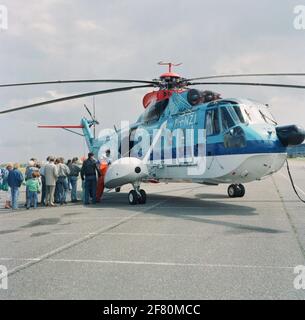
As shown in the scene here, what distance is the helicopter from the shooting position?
1051 cm

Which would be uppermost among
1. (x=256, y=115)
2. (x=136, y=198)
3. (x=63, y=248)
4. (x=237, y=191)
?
(x=256, y=115)

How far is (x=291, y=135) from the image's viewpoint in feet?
33.2

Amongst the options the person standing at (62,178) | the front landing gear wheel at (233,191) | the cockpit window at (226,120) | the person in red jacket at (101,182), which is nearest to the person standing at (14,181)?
the person standing at (62,178)

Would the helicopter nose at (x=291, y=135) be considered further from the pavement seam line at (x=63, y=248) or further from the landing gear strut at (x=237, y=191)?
the landing gear strut at (x=237, y=191)

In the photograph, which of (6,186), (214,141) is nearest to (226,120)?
(214,141)

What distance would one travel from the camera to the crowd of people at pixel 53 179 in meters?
13.5

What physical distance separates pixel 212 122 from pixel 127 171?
12.0ft

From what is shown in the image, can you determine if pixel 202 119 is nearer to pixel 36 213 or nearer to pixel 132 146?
pixel 132 146

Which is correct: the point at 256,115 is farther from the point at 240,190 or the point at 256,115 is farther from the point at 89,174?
the point at 89,174

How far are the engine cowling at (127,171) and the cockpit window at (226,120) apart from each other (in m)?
3.82

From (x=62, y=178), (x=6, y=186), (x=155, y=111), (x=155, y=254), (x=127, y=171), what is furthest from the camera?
(x=6, y=186)

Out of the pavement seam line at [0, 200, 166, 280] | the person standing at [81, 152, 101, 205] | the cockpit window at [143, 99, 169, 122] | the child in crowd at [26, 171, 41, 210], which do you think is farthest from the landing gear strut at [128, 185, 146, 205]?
the pavement seam line at [0, 200, 166, 280]

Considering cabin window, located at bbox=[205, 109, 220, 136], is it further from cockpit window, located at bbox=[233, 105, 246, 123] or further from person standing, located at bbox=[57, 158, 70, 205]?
person standing, located at bbox=[57, 158, 70, 205]
